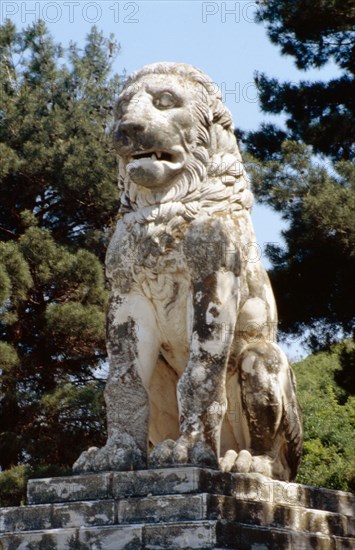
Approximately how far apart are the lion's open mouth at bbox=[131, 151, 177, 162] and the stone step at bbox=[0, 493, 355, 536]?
2542mm

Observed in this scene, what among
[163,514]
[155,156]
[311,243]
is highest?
[311,243]

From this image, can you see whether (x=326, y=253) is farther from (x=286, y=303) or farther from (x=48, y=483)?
(x=48, y=483)

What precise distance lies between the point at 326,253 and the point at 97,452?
655cm

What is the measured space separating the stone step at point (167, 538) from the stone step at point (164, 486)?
10.7 inches

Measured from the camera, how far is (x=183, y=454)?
8.68 meters

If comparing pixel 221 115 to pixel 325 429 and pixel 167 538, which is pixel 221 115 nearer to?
pixel 167 538

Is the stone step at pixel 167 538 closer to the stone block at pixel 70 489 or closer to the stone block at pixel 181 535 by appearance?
the stone block at pixel 181 535

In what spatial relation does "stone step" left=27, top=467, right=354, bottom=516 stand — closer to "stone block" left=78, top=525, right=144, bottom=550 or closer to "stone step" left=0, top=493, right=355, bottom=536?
"stone step" left=0, top=493, right=355, bottom=536

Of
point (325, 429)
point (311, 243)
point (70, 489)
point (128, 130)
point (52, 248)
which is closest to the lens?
point (70, 489)

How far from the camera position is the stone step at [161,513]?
8352 millimetres

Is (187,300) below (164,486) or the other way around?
the other way around

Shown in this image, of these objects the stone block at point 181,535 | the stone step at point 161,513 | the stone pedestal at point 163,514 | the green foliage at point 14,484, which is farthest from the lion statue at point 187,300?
the green foliage at point 14,484

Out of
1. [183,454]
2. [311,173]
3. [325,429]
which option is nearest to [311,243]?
[311,173]

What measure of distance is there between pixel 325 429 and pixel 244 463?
542 inches
